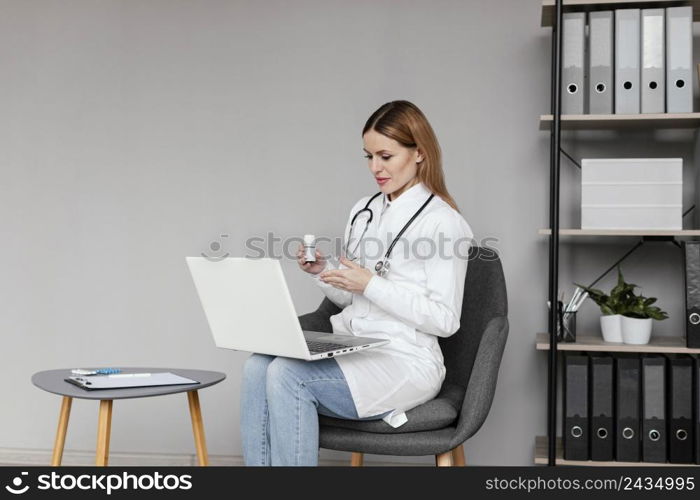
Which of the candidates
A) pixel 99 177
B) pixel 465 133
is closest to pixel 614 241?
pixel 465 133

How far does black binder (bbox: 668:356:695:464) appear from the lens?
2.39 meters

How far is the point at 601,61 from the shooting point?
8.16 ft

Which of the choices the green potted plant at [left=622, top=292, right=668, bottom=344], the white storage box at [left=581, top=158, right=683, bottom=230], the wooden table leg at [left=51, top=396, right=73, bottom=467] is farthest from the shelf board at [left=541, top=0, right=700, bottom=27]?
the wooden table leg at [left=51, top=396, right=73, bottom=467]

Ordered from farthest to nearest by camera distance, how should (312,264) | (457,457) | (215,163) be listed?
(215,163) < (457,457) < (312,264)

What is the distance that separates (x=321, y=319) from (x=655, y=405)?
41.0 inches

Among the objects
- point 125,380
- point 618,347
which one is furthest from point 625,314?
point 125,380

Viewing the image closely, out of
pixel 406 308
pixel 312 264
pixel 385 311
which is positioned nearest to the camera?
pixel 406 308

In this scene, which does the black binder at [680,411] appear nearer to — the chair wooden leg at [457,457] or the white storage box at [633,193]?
the white storage box at [633,193]

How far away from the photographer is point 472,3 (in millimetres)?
2896

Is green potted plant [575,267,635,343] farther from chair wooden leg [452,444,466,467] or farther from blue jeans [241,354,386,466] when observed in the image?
blue jeans [241,354,386,466]

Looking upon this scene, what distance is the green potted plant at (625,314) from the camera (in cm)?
248

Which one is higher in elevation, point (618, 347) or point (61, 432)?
point (618, 347)

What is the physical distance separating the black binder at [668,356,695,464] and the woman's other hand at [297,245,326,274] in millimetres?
1101

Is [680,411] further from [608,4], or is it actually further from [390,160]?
[608,4]
